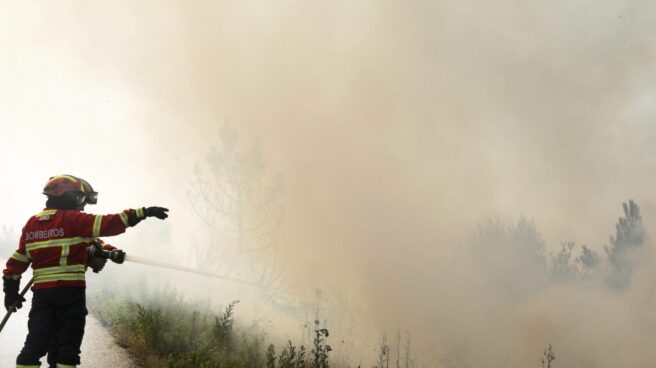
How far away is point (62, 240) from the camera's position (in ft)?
13.7

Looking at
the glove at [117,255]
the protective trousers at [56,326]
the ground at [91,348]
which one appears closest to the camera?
the protective trousers at [56,326]

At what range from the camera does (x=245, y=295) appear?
19.7 metres

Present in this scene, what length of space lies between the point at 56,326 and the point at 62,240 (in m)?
0.82

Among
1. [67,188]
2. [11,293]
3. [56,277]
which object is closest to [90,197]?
[67,188]

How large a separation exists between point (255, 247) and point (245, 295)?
2659mm

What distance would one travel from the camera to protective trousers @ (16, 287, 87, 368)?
13.2ft

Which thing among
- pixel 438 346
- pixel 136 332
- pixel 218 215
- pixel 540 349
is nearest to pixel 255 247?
pixel 218 215

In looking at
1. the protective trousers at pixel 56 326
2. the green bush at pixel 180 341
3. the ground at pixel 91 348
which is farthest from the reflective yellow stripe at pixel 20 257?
the ground at pixel 91 348

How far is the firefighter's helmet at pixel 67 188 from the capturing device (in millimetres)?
4344

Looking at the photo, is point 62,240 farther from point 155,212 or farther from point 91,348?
point 91,348

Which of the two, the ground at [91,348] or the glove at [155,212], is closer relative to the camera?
the glove at [155,212]

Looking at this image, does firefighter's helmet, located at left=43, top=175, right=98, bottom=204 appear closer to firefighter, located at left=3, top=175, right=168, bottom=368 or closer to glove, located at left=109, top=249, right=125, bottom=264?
firefighter, located at left=3, top=175, right=168, bottom=368

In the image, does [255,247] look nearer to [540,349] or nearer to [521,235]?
[521,235]

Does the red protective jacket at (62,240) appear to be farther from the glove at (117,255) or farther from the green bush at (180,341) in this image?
the green bush at (180,341)
